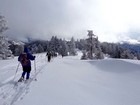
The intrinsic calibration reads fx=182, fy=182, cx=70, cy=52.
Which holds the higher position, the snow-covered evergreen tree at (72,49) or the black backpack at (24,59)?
the snow-covered evergreen tree at (72,49)

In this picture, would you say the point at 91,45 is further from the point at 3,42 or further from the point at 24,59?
the point at 24,59

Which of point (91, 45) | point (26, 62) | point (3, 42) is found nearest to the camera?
point (26, 62)

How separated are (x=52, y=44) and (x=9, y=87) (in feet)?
270

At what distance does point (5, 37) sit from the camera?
39.9 meters

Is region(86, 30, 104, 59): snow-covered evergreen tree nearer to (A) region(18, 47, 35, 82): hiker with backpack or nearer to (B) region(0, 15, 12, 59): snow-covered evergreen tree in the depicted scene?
(B) region(0, 15, 12, 59): snow-covered evergreen tree

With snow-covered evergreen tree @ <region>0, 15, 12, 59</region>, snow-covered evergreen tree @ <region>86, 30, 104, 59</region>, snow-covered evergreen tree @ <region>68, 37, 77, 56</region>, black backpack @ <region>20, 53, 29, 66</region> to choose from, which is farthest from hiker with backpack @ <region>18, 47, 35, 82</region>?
snow-covered evergreen tree @ <region>68, 37, 77, 56</region>

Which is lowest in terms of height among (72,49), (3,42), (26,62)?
(26,62)

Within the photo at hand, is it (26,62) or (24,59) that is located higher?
(24,59)

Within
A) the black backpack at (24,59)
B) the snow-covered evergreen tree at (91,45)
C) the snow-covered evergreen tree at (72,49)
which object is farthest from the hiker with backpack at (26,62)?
the snow-covered evergreen tree at (72,49)

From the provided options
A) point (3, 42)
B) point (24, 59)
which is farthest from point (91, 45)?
point (24, 59)

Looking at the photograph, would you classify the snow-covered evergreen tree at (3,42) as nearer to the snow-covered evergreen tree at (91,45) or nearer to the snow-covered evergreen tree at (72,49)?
the snow-covered evergreen tree at (91,45)

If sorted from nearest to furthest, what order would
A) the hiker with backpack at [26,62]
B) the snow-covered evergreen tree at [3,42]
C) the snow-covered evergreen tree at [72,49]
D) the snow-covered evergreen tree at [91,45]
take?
1. the hiker with backpack at [26,62]
2. the snow-covered evergreen tree at [3,42]
3. the snow-covered evergreen tree at [91,45]
4. the snow-covered evergreen tree at [72,49]

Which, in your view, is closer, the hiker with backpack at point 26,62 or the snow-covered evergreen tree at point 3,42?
the hiker with backpack at point 26,62

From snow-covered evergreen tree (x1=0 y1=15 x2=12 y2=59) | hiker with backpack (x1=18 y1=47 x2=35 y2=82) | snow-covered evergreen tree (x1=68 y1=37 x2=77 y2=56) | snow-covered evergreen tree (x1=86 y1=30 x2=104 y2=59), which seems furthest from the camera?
snow-covered evergreen tree (x1=68 y1=37 x2=77 y2=56)
